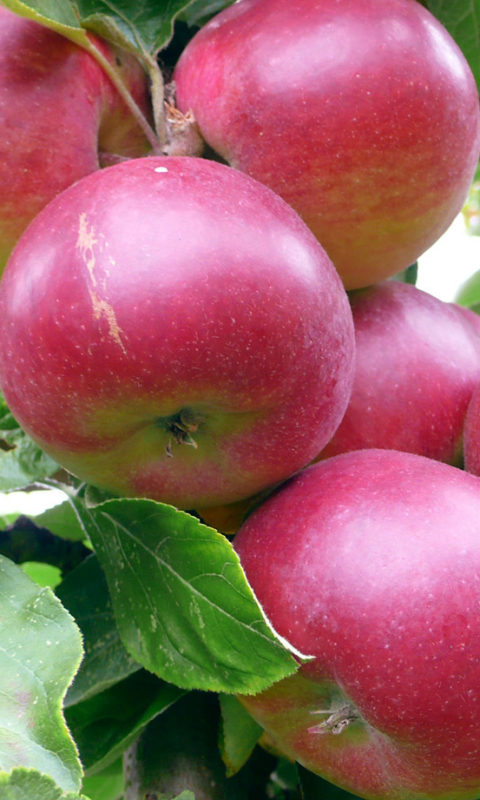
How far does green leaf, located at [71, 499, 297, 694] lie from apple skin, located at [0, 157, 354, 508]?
0.05 meters

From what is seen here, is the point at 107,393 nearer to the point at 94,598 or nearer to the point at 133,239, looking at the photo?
the point at 133,239

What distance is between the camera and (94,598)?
776 mm

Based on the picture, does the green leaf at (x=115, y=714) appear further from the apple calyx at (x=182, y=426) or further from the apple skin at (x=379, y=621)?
the apple calyx at (x=182, y=426)

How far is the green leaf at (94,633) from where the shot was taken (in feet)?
2.25

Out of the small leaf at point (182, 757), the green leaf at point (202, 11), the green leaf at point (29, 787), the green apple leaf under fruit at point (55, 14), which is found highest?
the green apple leaf under fruit at point (55, 14)

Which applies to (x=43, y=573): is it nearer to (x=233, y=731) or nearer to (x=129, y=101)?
(x=233, y=731)

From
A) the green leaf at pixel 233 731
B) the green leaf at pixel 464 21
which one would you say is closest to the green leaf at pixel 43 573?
the green leaf at pixel 233 731

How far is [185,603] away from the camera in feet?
1.90

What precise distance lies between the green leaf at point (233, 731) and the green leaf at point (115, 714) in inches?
1.9

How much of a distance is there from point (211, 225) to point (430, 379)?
12.8 inches

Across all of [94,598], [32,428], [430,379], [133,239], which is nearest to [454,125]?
[430,379]

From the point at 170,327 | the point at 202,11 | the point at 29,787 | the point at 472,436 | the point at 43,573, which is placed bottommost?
the point at 43,573

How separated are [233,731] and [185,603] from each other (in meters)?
0.22

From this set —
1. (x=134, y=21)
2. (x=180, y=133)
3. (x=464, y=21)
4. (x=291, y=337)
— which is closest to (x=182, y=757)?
(x=291, y=337)
